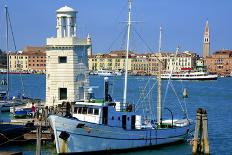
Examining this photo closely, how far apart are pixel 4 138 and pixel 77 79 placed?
38.4 ft

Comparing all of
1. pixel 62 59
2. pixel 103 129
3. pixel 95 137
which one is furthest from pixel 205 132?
pixel 62 59

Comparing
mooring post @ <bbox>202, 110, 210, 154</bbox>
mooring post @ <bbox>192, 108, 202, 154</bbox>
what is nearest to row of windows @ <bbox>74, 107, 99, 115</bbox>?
mooring post @ <bbox>192, 108, 202, 154</bbox>

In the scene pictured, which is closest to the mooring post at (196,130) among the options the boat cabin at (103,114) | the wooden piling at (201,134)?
the wooden piling at (201,134)

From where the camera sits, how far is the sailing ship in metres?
35.1

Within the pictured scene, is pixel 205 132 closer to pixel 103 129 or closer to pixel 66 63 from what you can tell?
pixel 103 129

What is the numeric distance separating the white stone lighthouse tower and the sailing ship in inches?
380

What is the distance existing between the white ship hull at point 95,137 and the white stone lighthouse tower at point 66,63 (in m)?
10.8

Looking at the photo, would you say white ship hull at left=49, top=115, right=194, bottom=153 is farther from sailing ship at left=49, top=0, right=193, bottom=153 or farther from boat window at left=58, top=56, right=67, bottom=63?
boat window at left=58, top=56, right=67, bottom=63

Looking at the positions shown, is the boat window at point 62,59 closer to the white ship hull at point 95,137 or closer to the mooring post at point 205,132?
the white ship hull at point 95,137

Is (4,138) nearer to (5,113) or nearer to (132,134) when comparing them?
(132,134)

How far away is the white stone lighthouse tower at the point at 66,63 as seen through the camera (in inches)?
1903

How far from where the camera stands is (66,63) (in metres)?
48.5

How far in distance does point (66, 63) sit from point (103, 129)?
1366cm

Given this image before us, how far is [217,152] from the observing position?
132 feet
